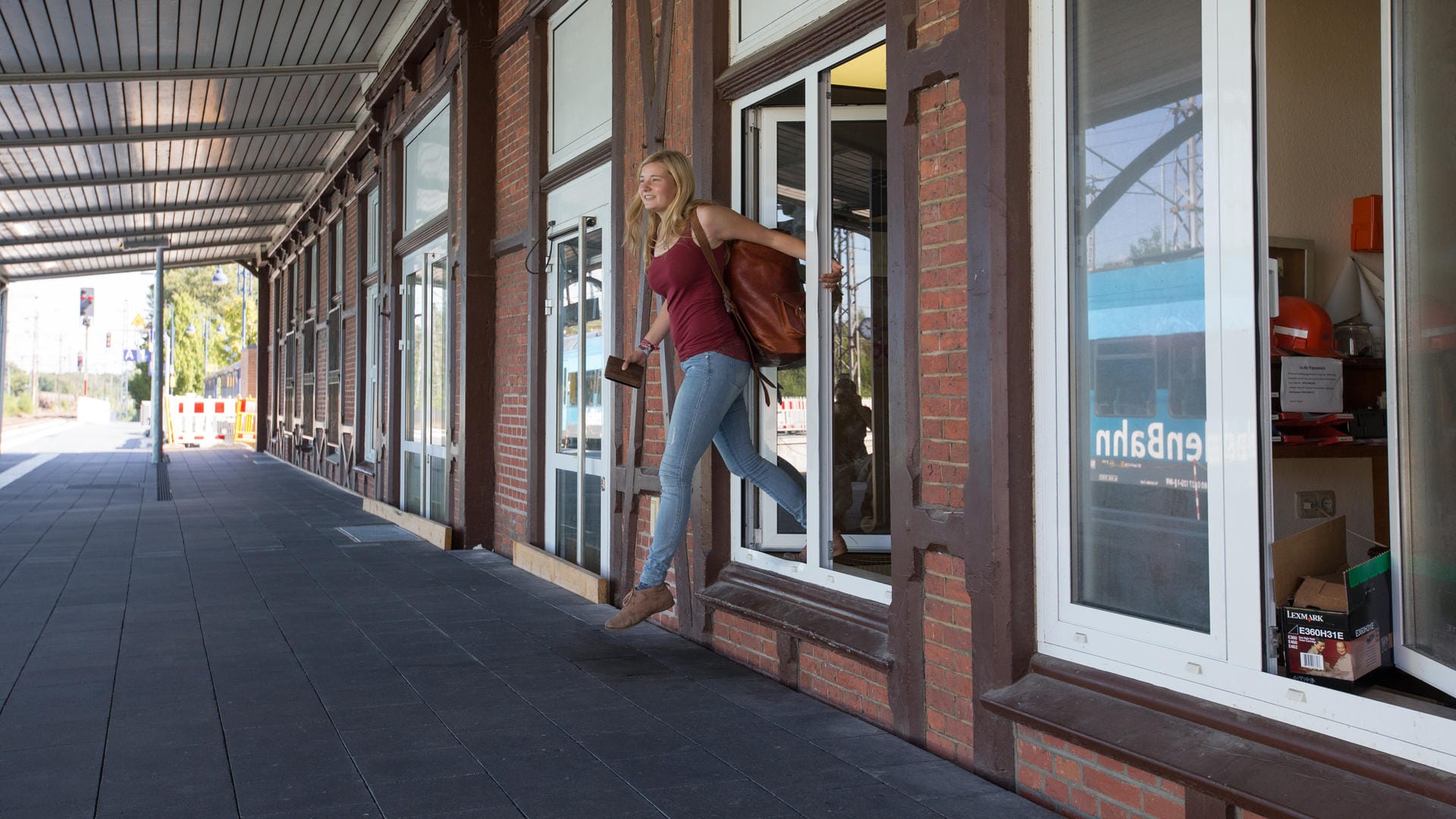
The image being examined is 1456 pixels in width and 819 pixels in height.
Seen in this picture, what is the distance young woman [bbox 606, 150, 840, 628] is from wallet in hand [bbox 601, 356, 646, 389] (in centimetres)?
39

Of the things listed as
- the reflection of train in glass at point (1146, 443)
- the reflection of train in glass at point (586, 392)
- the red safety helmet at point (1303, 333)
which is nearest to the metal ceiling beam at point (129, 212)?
the reflection of train in glass at point (586, 392)

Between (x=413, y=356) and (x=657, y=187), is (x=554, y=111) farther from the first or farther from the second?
(x=413, y=356)

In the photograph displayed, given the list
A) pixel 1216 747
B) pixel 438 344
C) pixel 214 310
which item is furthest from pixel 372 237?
pixel 214 310

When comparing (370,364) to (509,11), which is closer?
(509,11)

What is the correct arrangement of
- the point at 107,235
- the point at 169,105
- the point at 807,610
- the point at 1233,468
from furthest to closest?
the point at 107,235 < the point at 169,105 < the point at 807,610 < the point at 1233,468

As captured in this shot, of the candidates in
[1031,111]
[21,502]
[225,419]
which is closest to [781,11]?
[1031,111]

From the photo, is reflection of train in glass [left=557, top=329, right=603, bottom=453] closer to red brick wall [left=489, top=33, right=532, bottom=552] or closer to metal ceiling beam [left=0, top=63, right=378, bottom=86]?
red brick wall [left=489, top=33, right=532, bottom=552]

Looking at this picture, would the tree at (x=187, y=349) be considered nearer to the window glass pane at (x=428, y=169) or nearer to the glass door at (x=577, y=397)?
the window glass pane at (x=428, y=169)

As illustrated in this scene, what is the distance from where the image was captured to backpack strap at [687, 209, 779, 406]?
4309 mm

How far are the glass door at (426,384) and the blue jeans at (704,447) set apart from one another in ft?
15.7

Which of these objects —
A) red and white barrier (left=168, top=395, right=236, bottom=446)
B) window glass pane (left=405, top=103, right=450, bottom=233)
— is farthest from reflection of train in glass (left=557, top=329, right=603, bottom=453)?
red and white barrier (left=168, top=395, right=236, bottom=446)

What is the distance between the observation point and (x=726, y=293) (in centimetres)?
434

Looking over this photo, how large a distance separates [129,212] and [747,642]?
47.9ft

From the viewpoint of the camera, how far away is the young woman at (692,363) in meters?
4.31
